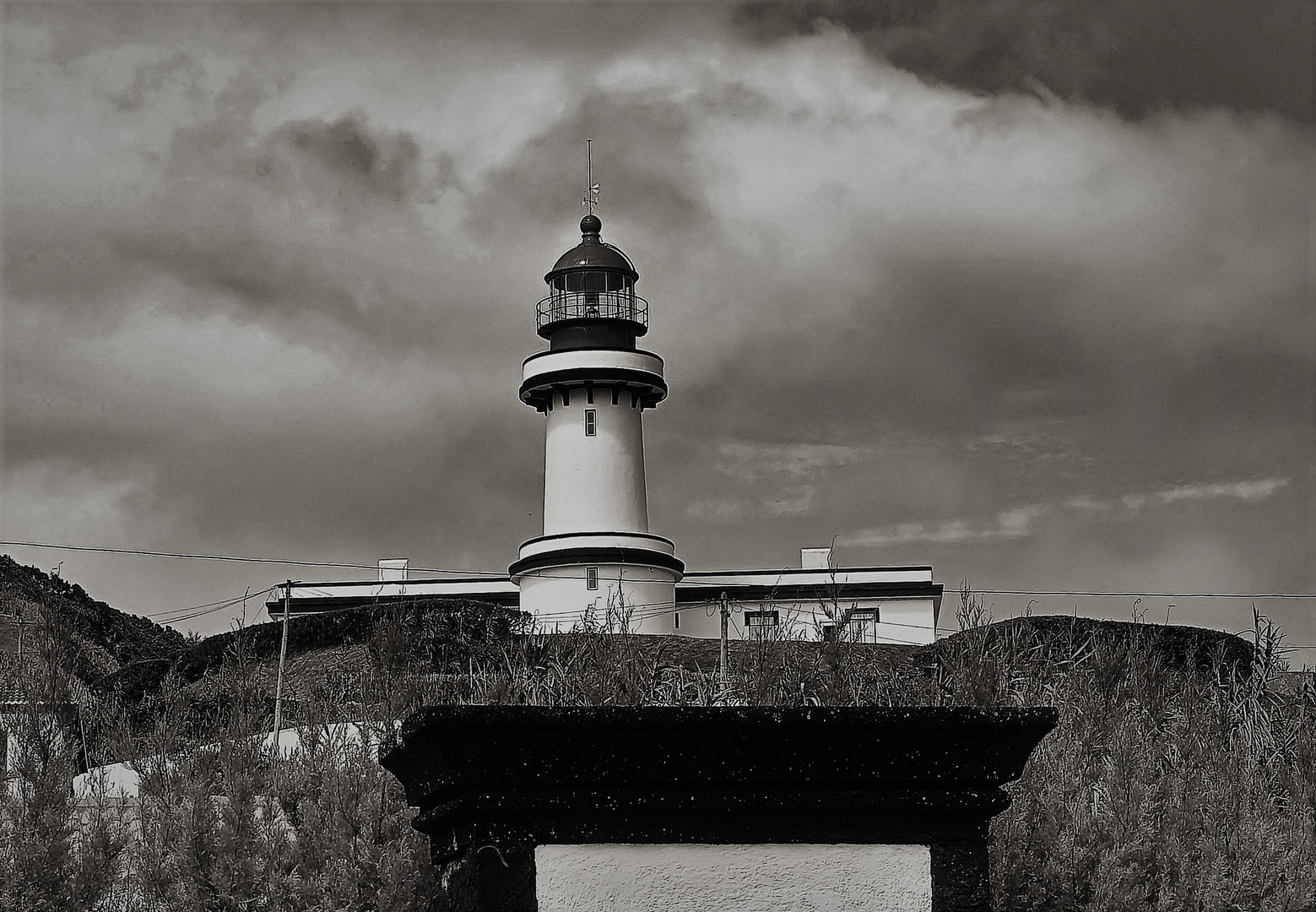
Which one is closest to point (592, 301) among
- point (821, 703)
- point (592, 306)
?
point (592, 306)

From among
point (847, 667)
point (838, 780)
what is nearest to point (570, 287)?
point (847, 667)

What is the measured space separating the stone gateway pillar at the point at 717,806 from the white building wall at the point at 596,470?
2831cm

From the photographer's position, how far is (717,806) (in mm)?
3000

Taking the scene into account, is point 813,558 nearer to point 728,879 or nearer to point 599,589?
point 599,589

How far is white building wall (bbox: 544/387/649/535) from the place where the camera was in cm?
3162

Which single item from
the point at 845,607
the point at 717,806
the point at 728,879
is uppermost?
the point at 845,607

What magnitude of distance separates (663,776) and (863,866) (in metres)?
0.44

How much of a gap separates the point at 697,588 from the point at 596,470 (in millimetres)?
4220

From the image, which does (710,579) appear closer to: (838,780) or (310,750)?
(310,750)

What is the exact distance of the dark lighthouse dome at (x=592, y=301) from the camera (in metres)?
32.1

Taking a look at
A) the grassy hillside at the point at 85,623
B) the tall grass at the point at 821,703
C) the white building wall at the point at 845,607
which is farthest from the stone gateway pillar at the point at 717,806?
the white building wall at the point at 845,607

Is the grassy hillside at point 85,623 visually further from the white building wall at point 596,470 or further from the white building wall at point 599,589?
the white building wall at point 596,470

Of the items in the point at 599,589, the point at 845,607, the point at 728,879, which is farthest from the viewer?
the point at 845,607

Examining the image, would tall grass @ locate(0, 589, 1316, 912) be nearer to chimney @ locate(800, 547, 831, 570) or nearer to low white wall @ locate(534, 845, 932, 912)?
low white wall @ locate(534, 845, 932, 912)
